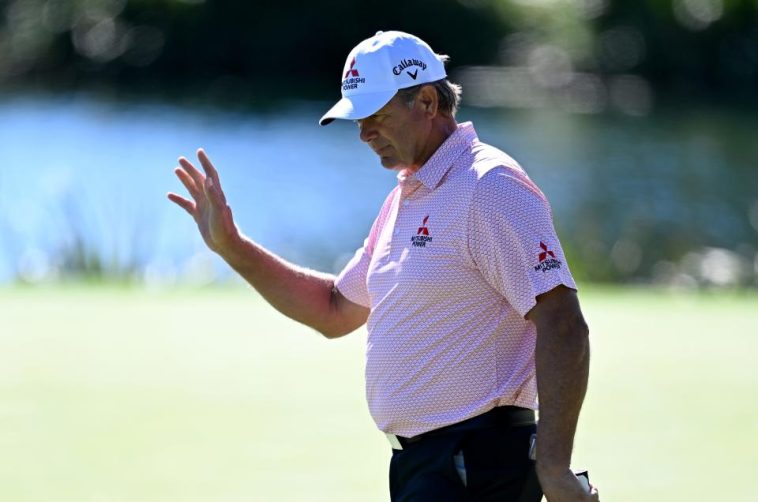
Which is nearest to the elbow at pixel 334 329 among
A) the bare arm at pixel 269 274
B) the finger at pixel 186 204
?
the bare arm at pixel 269 274

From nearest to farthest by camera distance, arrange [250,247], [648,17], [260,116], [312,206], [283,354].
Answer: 1. [250,247]
2. [283,354]
3. [312,206]
4. [260,116]
5. [648,17]

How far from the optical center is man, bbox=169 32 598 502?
9.50 ft

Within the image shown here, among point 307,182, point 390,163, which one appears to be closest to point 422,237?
point 390,163

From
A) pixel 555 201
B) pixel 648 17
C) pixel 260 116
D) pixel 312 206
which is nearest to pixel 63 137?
pixel 260 116

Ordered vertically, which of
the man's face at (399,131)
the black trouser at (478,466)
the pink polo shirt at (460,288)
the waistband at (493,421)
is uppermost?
the man's face at (399,131)

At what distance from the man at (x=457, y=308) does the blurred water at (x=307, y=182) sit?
31.4 ft

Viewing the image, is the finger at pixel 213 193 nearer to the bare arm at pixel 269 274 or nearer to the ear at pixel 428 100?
the bare arm at pixel 269 274

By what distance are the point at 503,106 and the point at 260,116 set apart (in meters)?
6.54

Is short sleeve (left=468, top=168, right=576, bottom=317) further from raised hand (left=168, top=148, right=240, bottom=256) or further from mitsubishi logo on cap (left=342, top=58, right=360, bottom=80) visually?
raised hand (left=168, top=148, right=240, bottom=256)

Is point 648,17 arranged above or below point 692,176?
above

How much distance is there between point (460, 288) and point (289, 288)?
80 cm

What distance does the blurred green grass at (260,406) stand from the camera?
5438 millimetres

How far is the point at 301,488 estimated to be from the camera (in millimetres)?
5305

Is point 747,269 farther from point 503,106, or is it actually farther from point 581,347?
point 503,106
